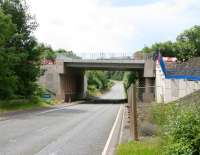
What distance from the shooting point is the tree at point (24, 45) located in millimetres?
57188

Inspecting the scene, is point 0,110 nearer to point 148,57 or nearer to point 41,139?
point 41,139

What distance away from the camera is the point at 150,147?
15.8 meters

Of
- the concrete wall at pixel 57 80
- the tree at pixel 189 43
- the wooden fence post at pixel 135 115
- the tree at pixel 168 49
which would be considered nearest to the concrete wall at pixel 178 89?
the wooden fence post at pixel 135 115

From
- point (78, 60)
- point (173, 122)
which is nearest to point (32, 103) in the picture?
point (78, 60)

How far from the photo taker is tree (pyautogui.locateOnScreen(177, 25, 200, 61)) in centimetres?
11919

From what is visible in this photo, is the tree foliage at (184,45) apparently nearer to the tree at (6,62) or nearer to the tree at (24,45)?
the tree at (24,45)

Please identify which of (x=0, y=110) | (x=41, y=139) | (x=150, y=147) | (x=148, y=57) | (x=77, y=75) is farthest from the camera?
(x=77, y=75)

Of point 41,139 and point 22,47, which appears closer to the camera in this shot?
point 41,139

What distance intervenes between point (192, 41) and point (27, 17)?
259ft

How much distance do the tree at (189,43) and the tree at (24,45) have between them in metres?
62.4

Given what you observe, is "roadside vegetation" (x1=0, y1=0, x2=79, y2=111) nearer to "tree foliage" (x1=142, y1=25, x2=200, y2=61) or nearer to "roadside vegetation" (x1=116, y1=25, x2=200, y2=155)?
"roadside vegetation" (x1=116, y1=25, x2=200, y2=155)

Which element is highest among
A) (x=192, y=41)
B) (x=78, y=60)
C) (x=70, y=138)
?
(x=192, y=41)

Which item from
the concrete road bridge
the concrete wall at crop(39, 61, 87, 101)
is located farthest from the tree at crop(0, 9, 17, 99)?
the concrete wall at crop(39, 61, 87, 101)

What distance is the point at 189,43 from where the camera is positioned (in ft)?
422
